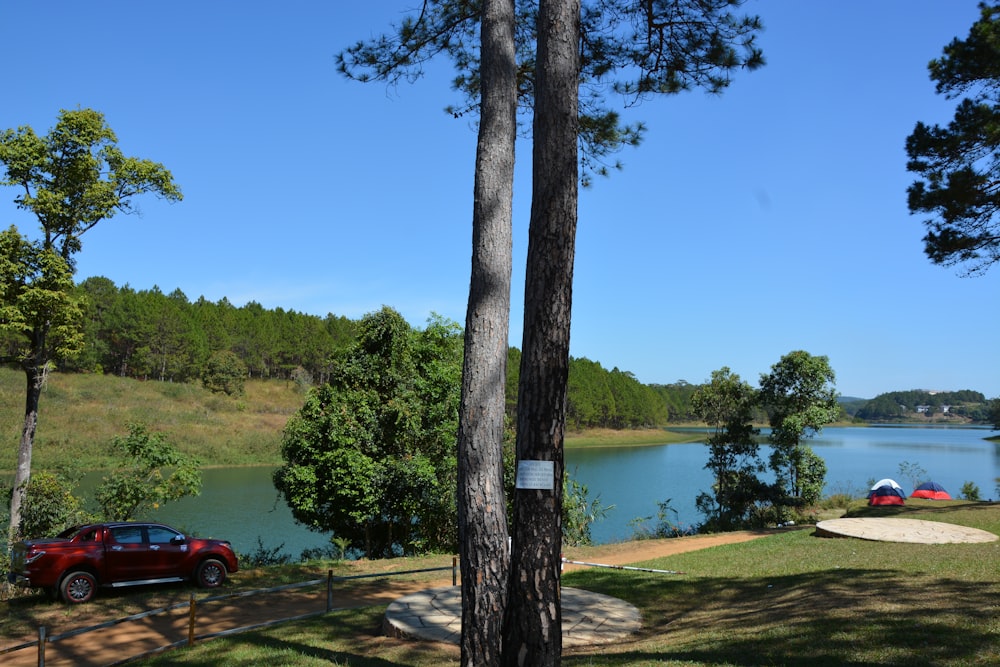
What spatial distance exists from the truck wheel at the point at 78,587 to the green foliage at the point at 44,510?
16.9 ft

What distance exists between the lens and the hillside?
39.8m

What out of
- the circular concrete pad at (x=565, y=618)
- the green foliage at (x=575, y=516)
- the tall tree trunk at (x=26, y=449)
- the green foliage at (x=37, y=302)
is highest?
the green foliage at (x=37, y=302)

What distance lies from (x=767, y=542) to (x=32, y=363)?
15476 mm

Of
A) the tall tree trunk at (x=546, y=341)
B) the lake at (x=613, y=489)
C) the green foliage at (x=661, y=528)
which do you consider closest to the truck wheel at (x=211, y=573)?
the lake at (x=613, y=489)

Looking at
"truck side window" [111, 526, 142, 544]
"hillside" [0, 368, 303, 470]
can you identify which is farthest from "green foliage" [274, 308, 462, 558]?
"hillside" [0, 368, 303, 470]

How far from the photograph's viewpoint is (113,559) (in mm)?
9711

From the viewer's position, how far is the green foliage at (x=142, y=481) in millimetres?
14758

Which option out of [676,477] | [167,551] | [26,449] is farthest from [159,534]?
[676,477]

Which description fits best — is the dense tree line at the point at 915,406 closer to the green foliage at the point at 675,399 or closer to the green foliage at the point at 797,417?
the green foliage at the point at 675,399

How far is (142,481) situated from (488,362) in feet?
42.4

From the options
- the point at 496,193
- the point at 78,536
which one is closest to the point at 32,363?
the point at 78,536

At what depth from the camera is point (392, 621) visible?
23.6 feet

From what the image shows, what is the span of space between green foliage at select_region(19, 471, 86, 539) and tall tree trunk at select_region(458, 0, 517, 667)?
12329 millimetres

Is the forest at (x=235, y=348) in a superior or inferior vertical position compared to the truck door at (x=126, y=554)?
superior
